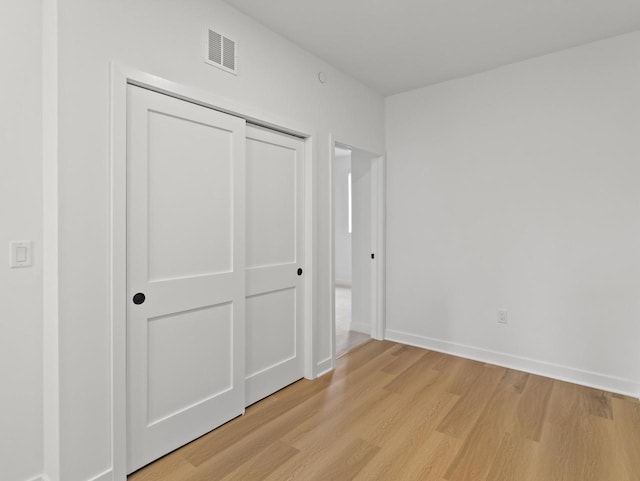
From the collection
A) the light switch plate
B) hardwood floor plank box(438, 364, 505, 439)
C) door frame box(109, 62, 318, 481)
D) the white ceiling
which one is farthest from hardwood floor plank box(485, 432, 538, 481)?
the white ceiling

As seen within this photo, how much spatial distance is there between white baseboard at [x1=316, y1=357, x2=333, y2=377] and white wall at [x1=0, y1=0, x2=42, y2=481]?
1.87 meters

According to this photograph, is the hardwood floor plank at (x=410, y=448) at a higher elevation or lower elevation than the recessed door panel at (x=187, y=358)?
lower

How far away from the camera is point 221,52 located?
2172mm

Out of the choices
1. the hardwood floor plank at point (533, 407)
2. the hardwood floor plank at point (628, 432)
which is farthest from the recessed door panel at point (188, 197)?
the hardwood floor plank at point (628, 432)

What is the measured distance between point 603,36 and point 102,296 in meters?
3.83

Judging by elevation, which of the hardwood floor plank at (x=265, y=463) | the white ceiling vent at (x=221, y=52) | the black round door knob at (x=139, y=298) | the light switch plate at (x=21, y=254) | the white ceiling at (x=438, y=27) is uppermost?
the white ceiling at (x=438, y=27)

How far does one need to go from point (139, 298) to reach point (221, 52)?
156 centimetres

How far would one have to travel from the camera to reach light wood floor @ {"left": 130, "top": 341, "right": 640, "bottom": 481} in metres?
1.83

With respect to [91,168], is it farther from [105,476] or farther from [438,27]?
[438,27]

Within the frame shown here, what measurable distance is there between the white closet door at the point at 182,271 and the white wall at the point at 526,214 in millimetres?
2109

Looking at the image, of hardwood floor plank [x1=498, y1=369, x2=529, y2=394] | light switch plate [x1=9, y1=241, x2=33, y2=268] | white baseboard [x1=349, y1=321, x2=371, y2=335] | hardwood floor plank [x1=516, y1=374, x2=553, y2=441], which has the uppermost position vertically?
light switch plate [x1=9, y1=241, x2=33, y2=268]

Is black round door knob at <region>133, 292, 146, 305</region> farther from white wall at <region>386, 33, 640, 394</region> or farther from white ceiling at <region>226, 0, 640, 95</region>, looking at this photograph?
white wall at <region>386, 33, 640, 394</region>

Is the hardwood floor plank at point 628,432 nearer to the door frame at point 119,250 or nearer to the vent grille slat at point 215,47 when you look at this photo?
the door frame at point 119,250

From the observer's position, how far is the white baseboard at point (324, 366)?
9.75 feet
